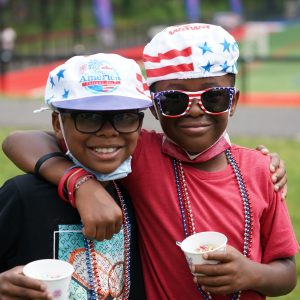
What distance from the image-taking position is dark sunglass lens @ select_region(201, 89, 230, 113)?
107 inches

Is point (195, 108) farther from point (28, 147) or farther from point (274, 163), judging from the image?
point (28, 147)

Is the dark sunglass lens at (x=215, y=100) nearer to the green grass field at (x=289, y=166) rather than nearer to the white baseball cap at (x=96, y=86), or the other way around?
the white baseball cap at (x=96, y=86)

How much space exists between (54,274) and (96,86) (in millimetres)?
612

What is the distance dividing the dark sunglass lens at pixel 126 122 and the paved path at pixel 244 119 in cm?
916

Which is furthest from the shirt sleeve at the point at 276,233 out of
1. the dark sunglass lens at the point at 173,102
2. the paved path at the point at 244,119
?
the paved path at the point at 244,119

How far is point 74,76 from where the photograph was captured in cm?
251

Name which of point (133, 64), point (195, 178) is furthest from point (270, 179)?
point (133, 64)

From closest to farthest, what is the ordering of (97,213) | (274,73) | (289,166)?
(97,213)
(289,166)
(274,73)

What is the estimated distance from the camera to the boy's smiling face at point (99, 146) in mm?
2537

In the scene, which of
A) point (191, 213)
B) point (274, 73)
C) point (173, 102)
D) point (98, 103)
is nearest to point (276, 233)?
point (191, 213)

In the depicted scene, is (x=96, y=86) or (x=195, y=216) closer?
(x=96, y=86)

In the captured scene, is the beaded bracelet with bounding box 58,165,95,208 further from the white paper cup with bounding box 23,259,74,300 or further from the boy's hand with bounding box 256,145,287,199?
the boy's hand with bounding box 256,145,287,199

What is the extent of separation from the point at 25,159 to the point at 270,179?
0.87 meters

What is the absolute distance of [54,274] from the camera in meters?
2.29
